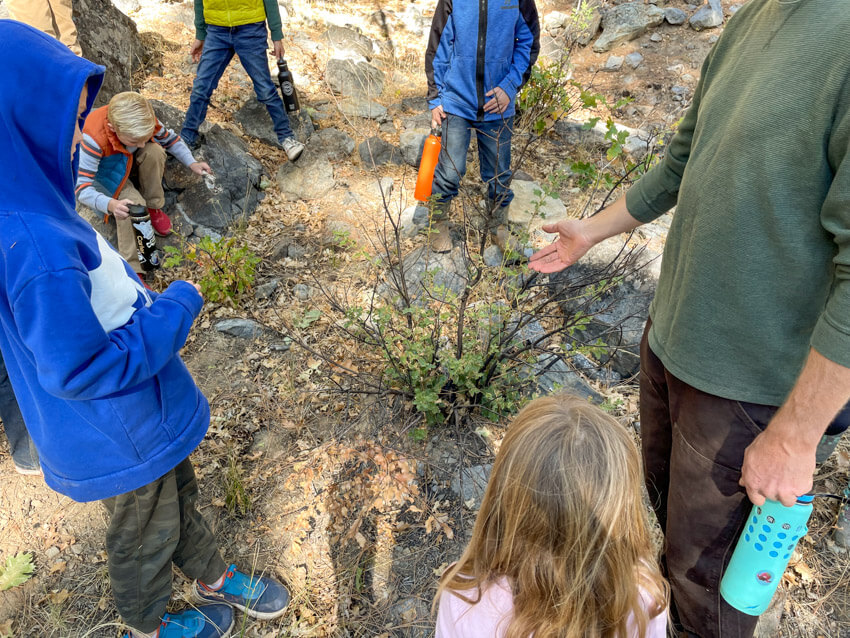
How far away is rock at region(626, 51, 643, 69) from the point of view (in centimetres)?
725

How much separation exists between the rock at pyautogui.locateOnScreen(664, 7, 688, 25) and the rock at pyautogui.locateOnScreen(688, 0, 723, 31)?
11cm

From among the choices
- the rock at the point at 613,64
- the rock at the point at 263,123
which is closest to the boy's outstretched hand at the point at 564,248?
the rock at the point at 263,123

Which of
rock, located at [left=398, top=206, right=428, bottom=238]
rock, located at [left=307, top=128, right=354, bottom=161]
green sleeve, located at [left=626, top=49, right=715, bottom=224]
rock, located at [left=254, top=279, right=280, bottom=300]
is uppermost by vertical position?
green sleeve, located at [left=626, top=49, right=715, bottom=224]

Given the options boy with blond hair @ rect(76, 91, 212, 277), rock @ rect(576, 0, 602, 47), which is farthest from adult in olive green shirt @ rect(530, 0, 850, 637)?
rock @ rect(576, 0, 602, 47)

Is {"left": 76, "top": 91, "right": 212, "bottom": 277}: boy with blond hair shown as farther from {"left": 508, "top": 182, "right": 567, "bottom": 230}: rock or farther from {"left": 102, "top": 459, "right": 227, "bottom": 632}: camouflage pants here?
{"left": 508, "top": 182, "right": 567, "bottom": 230}: rock

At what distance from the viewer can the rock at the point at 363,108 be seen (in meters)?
6.06

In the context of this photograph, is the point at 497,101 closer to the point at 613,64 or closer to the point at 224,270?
the point at 224,270

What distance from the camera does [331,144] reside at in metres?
5.46

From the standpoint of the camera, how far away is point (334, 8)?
8016 millimetres

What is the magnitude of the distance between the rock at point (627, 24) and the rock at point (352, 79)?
3.32 meters

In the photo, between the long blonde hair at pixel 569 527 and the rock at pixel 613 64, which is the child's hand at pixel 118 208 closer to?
the long blonde hair at pixel 569 527

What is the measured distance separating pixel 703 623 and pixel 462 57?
11.5 ft

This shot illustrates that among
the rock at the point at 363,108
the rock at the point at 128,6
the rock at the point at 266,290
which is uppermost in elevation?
the rock at the point at 128,6

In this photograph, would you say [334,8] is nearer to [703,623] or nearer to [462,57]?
[462,57]
